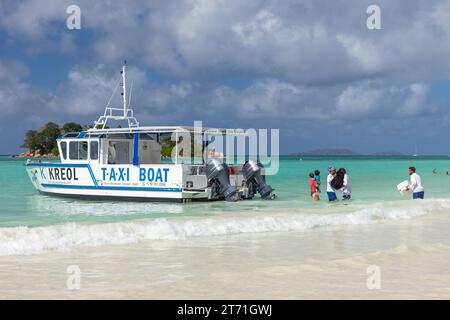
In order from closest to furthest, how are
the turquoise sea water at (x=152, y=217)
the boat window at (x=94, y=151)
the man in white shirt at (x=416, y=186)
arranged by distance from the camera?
the turquoise sea water at (x=152, y=217) → the man in white shirt at (x=416, y=186) → the boat window at (x=94, y=151)

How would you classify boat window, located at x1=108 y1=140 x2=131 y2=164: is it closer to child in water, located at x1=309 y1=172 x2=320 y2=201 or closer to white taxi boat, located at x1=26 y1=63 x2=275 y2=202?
white taxi boat, located at x1=26 y1=63 x2=275 y2=202

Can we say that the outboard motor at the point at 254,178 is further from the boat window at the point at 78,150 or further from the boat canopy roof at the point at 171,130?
the boat window at the point at 78,150

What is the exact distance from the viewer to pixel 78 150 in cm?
2112

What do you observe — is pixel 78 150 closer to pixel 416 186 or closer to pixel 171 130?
pixel 171 130

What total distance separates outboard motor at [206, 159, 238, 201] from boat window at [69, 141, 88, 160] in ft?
16.3

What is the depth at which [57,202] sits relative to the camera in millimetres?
20312

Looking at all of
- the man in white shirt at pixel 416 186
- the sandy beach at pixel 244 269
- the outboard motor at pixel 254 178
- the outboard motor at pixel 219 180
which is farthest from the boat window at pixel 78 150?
the man in white shirt at pixel 416 186

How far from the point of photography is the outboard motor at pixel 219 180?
19.0m

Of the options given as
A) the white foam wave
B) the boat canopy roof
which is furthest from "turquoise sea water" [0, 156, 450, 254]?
the boat canopy roof

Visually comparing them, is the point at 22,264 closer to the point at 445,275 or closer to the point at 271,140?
the point at 445,275

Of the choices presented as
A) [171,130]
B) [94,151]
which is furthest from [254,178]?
[94,151]

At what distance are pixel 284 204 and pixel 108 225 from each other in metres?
9.03

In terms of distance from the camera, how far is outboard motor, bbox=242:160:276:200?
795 inches

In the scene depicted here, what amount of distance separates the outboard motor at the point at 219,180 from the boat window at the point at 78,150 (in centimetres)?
496
